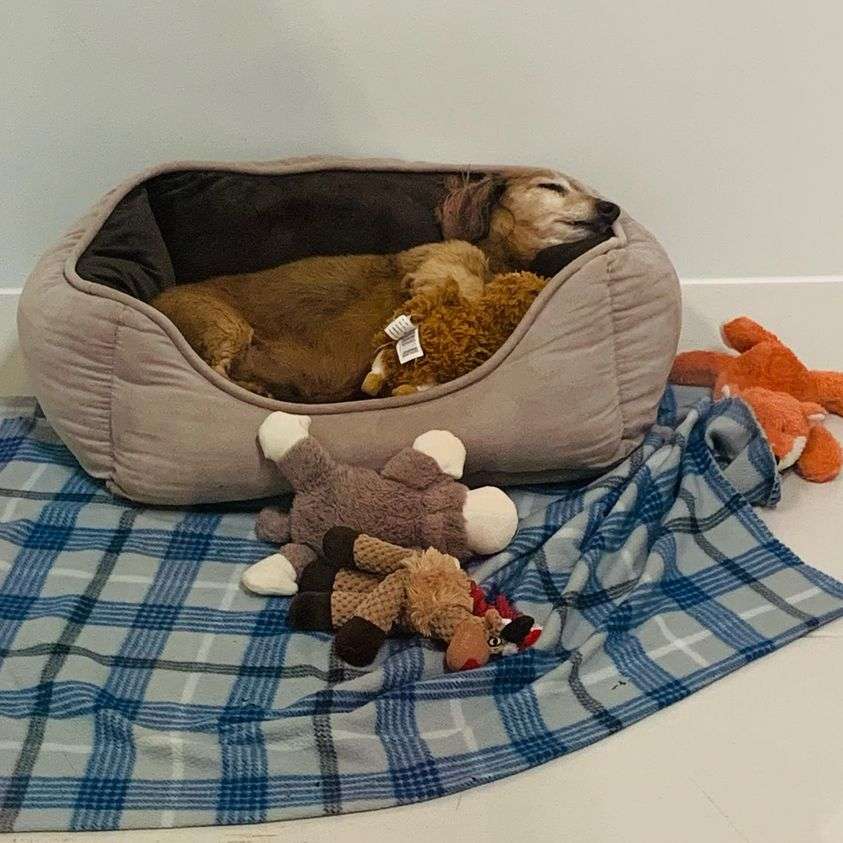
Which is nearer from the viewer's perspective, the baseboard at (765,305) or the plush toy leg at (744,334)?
the plush toy leg at (744,334)

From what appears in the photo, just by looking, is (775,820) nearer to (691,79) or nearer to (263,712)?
(263,712)

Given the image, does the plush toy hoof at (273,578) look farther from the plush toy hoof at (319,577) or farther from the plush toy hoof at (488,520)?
the plush toy hoof at (488,520)

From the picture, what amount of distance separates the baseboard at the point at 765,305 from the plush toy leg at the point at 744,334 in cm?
15

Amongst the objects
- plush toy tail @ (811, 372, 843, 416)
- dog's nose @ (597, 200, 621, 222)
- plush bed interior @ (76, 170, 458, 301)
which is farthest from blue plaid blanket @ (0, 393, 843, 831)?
plush bed interior @ (76, 170, 458, 301)

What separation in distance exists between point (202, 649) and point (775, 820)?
0.79 meters

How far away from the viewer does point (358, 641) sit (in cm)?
138

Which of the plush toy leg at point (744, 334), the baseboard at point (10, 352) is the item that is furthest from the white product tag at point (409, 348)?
Result: the baseboard at point (10, 352)

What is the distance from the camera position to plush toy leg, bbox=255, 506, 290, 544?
1610 mm

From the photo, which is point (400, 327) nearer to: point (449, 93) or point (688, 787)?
point (449, 93)

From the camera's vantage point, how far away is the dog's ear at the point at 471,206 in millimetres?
1875

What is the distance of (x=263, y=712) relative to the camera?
4.36ft

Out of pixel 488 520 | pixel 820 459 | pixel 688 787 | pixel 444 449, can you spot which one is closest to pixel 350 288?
pixel 444 449

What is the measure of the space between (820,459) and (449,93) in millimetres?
982

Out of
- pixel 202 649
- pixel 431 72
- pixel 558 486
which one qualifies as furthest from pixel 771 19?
pixel 202 649
